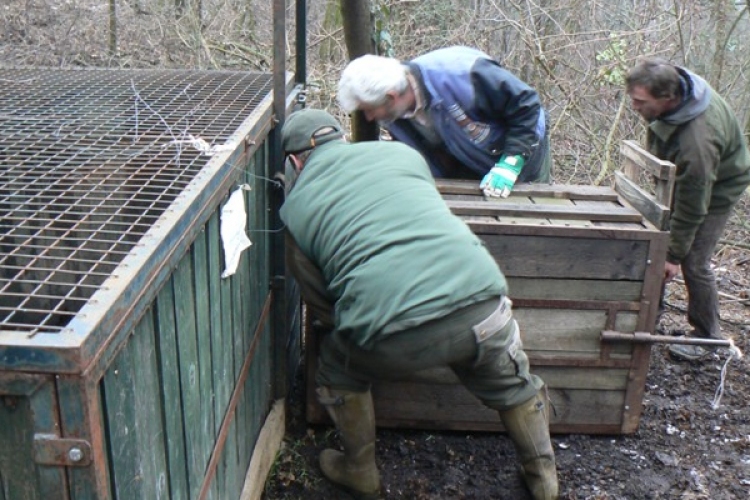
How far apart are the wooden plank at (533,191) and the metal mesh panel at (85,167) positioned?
1.13 meters

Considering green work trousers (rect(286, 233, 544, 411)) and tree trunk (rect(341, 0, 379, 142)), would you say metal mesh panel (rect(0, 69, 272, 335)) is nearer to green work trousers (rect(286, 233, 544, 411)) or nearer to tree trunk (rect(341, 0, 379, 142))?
tree trunk (rect(341, 0, 379, 142))

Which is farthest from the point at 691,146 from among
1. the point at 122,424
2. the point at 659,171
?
the point at 122,424

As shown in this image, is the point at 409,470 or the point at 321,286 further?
the point at 409,470

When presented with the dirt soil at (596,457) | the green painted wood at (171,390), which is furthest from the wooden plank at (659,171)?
the green painted wood at (171,390)

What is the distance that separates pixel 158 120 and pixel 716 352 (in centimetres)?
399

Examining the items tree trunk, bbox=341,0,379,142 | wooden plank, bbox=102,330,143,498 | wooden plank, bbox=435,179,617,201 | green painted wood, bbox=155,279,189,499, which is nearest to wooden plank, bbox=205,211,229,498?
green painted wood, bbox=155,279,189,499

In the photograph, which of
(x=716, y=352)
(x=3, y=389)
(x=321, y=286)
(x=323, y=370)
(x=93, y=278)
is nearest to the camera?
(x=3, y=389)

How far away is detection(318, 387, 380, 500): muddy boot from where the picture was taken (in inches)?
140

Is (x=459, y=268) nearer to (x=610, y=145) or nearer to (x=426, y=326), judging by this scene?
(x=426, y=326)

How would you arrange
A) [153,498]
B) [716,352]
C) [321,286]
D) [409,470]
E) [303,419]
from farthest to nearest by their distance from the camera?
[716,352] < [303,419] < [409,470] < [321,286] < [153,498]

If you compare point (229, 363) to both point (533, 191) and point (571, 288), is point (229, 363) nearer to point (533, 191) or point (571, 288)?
point (571, 288)

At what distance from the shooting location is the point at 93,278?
2.02 metres

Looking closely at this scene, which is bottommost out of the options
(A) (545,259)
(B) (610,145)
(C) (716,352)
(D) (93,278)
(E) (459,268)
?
(C) (716,352)

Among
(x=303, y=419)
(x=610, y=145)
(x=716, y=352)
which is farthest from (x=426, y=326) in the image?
(x=610, y=145)
